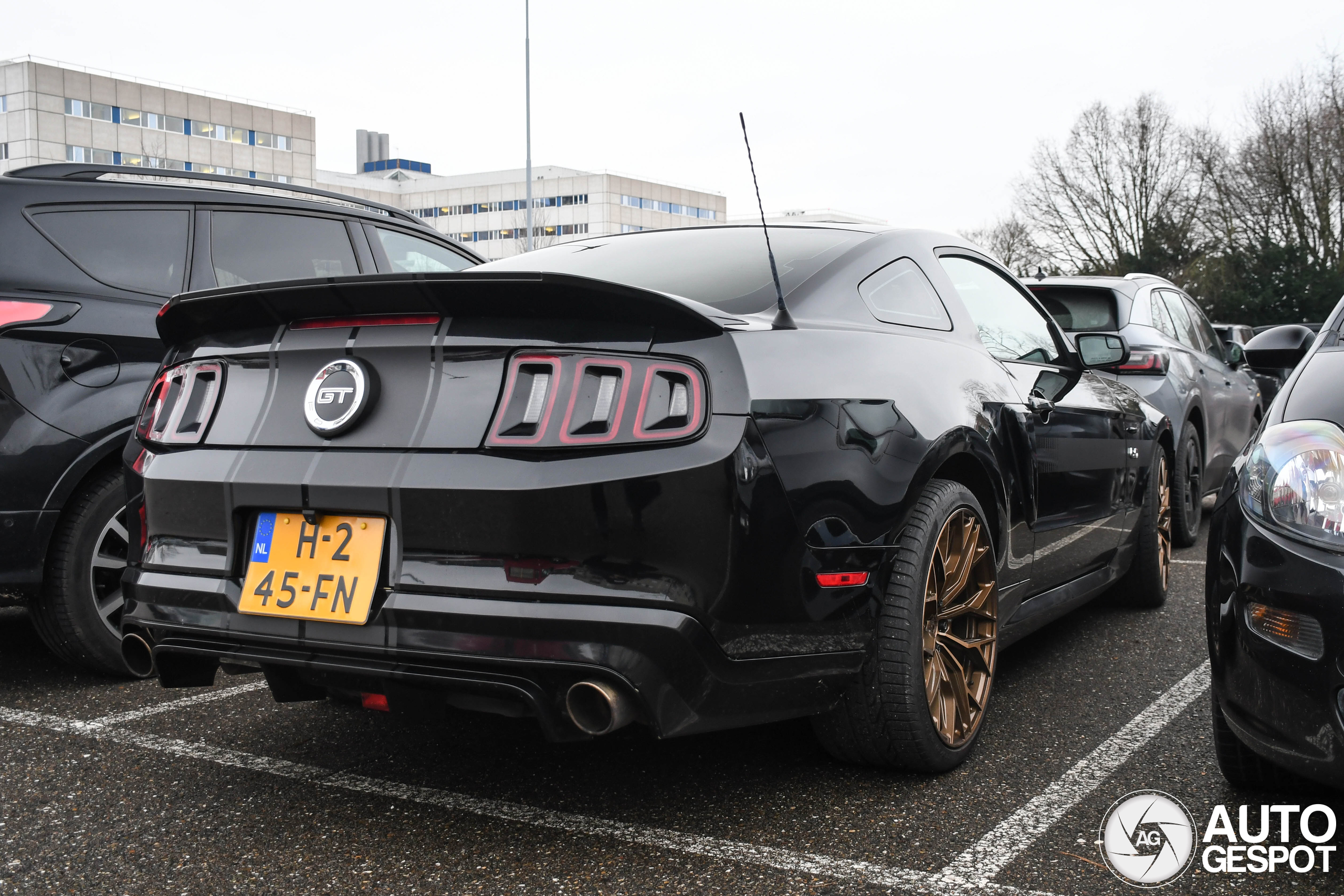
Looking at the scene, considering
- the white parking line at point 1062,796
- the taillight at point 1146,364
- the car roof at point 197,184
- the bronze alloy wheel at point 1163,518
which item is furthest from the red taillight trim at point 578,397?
the taillight at point 1146,364

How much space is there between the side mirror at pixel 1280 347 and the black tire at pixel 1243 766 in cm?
145

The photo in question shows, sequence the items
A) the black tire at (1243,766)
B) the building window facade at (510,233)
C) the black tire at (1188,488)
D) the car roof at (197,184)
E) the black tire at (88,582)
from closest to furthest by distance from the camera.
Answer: the black tire at (1243,766) → the black tire at (88,582) → the car roof at (197,184) → the black tire at (1188,488) → the building window facade at (510,233)

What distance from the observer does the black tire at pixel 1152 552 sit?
15.9 feet

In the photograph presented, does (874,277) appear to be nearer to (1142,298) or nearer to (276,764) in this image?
(276,764)

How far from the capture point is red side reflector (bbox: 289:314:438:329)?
2543 mm

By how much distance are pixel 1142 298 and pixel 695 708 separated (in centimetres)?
525

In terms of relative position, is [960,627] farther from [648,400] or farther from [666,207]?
[666,207]

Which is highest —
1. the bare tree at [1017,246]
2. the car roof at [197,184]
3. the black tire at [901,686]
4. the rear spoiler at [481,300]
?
the bare tree at [1017,246]

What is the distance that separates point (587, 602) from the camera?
2.31 m

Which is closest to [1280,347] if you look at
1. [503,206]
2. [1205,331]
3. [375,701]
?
[375,701]

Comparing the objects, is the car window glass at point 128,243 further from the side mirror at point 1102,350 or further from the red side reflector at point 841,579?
the side mirror at point 1102,350

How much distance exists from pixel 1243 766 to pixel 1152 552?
2255 mm

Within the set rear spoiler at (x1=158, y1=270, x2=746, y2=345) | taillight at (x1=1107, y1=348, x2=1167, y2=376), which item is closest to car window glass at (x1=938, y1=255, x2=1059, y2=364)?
rear spoiler at (x1=158, y1=270, x2=746, y2=345)
